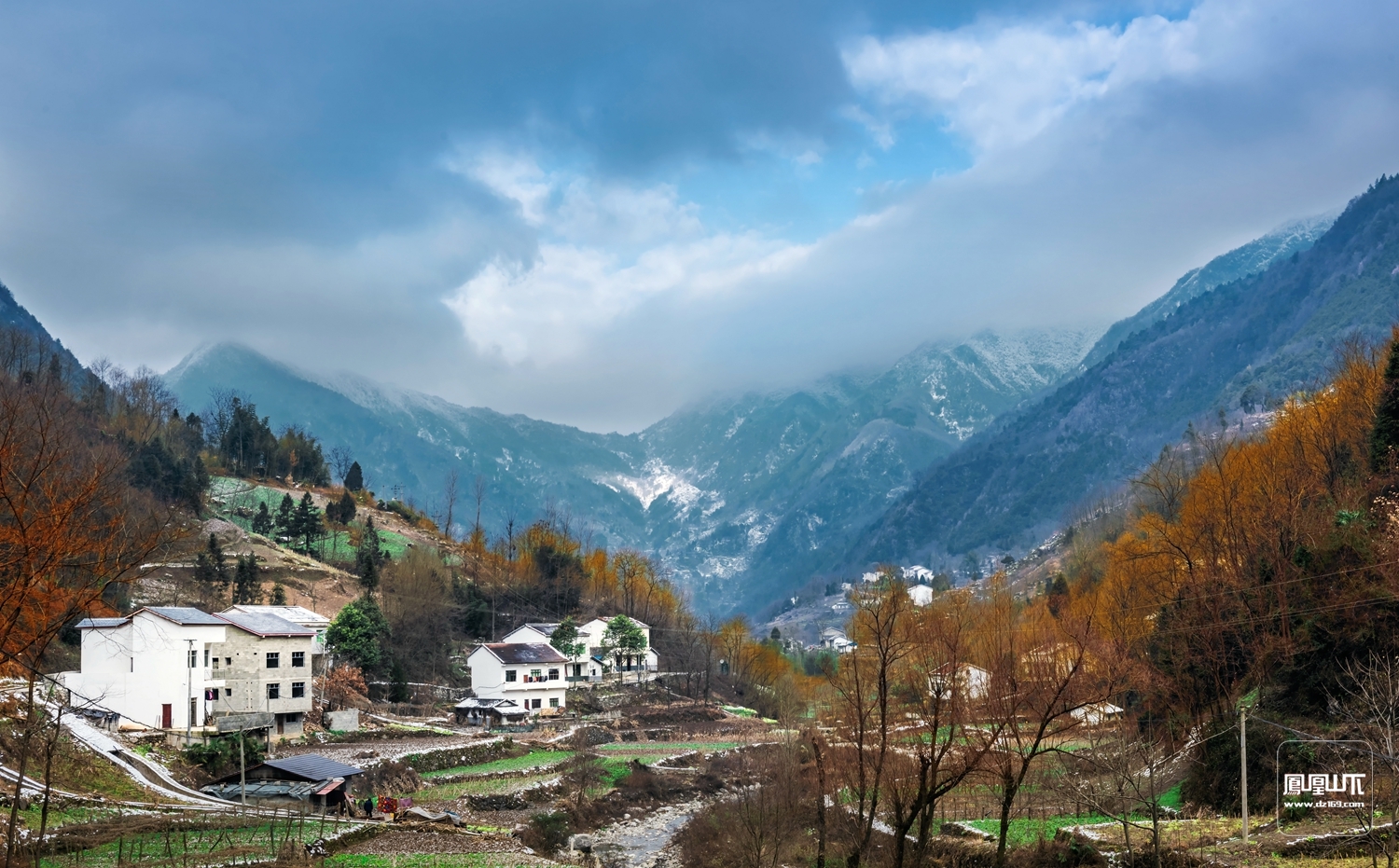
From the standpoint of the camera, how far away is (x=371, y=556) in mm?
106062

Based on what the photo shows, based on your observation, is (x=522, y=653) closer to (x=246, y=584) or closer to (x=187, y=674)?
(x=246, y=584)

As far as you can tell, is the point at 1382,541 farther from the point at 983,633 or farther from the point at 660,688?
the point at 660,688

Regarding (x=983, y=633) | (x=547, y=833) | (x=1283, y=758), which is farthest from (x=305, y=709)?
(x=1283, y=758)

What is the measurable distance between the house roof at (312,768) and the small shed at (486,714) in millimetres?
35817

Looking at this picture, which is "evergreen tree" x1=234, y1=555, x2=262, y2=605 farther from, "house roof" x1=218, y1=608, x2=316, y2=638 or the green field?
the green field

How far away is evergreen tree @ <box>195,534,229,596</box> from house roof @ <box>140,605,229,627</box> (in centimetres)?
3439

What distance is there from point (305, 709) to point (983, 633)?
42.1 metres

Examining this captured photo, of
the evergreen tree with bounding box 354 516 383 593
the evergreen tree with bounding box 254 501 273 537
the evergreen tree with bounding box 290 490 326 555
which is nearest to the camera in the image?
the evergreen tree with bounding box 354 516 383 593

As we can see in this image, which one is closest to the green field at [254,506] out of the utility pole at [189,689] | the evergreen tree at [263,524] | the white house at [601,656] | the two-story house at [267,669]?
the evergreen tree at [263,524]

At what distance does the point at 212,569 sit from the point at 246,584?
4181 mm

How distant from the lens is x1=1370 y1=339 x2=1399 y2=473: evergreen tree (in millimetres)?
39594

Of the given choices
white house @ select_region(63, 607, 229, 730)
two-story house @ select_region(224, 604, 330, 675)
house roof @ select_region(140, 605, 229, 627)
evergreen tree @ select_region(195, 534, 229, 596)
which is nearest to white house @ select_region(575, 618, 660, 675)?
two-story house @ select_region(224, 604, 330, 675)

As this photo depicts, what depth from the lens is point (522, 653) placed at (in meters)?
84.9

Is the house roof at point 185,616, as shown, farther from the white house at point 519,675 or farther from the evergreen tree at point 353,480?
the evergreen tree at point 353,480
